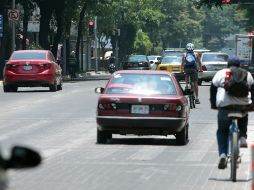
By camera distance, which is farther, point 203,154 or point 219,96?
point 203,154

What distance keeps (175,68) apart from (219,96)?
3902 centimetres

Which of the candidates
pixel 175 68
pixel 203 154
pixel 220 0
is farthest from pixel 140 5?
pixel 203 154

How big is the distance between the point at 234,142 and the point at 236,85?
97cm

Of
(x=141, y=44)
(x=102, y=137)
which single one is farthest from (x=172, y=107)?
(x=141, y=44)

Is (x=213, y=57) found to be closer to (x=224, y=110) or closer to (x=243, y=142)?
(x=224, y=110)

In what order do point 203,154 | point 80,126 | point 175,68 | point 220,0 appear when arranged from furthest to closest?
point 220,0 < point 175,68 < point 80,126 < point 203,154

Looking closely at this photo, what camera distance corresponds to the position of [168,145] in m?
18.4

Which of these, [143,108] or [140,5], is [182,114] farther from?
[140,5]

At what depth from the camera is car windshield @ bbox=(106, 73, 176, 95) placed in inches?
725

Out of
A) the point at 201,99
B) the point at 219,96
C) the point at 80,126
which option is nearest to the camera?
the point at 219,96

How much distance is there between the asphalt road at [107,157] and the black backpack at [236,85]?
1.05 m

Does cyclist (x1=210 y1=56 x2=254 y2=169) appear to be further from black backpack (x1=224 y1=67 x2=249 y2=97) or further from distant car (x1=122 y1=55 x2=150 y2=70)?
distant car (x1=122 y1=55 x2=150 y2=70)

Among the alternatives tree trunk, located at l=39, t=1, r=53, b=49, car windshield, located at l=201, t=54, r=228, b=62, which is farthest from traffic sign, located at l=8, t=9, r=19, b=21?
car windshield, located at l=201, t=54, r=228, b=62

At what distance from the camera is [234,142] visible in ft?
40.5
